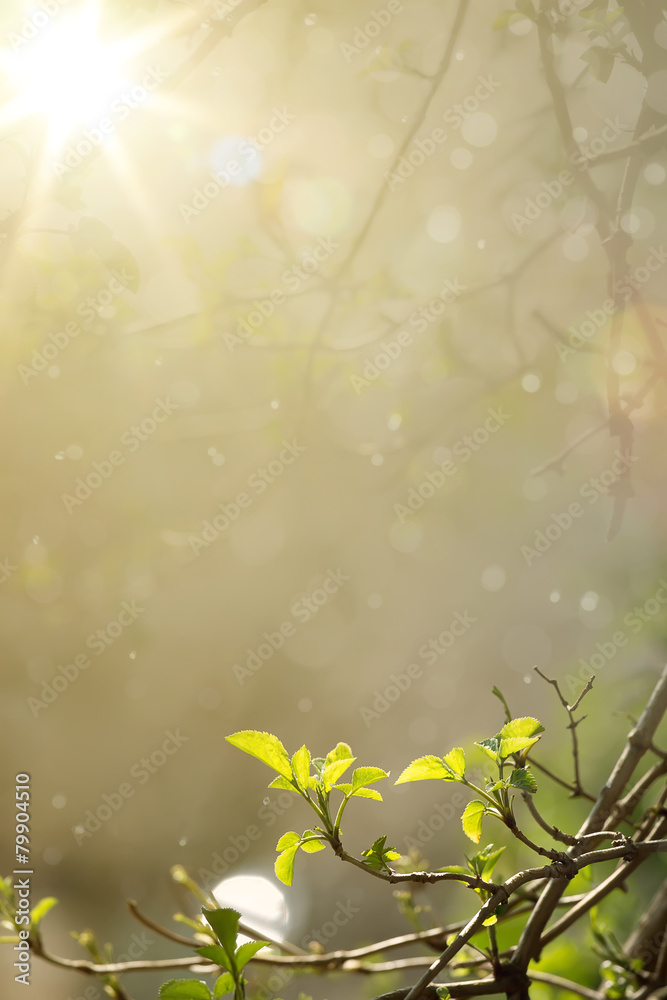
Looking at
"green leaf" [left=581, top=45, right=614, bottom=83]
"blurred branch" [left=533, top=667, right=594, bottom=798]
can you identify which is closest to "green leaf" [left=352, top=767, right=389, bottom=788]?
"blurred branch" [left=533, top=667, right=594, bottom=798]

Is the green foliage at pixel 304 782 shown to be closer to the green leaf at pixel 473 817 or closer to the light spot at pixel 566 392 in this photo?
the green leaf at pixel 473 817

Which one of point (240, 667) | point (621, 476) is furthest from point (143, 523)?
point (621, 476)

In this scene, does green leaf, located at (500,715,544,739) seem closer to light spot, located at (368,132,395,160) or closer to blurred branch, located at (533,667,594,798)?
blurred branch, located at (533,667,594,798)

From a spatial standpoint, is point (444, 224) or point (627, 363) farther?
point (444, 224)

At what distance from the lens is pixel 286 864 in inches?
10.0

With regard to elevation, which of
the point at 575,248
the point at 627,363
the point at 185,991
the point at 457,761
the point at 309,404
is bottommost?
the point at 185,991

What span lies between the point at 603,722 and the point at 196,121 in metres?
1.01

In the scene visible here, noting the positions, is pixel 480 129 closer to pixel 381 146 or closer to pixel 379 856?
pixel 381 146

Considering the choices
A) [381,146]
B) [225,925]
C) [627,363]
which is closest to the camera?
[225,925]

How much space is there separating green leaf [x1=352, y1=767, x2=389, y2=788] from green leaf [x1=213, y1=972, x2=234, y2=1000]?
0.27ft

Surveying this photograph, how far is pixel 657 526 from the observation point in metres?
1.45

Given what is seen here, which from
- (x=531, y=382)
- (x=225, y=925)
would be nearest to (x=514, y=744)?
Answer: (x=225, y=925)

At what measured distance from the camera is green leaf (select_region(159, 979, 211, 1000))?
237 mm

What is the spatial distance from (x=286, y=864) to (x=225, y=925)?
0.11 ft
